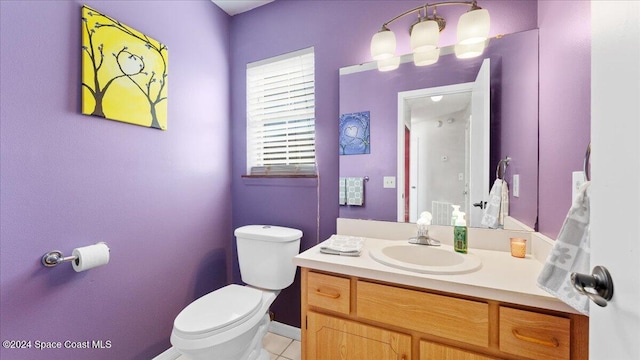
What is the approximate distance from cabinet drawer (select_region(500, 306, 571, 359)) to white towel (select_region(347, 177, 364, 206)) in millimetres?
910

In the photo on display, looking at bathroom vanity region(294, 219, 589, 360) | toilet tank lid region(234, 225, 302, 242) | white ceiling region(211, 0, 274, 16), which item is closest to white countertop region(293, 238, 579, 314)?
bathroom vanity region(294, 219, 589, 360)

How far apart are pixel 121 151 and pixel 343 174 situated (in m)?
1.25

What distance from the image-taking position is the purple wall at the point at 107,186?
106 cm

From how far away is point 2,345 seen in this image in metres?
1.02

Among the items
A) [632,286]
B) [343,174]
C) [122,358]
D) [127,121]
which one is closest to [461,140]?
[343,174]

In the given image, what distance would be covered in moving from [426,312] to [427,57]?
4.16 ft

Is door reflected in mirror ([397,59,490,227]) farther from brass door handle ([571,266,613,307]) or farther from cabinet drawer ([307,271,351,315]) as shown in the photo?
brass door handle ([571,266,613,307])

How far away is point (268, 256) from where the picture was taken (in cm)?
165

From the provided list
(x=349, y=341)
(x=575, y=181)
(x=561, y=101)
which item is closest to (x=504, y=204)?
(x=575, y=181)

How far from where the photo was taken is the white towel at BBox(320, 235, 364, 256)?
1.22 metres

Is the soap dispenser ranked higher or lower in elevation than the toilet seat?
higher

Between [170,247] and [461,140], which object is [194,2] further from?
[461,140]

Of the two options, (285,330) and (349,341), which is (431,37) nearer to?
(349,341)

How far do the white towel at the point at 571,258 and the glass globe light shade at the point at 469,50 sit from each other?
0.91m
